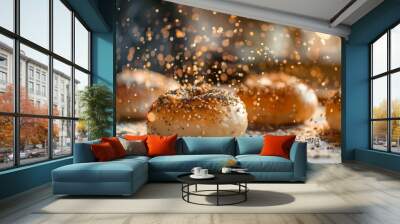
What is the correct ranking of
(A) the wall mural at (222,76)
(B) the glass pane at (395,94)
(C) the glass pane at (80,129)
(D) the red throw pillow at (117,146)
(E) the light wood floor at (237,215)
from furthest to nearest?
1. (A) the wall mural at (222,76)
2. (B) the glass pane at (395,94)
3. (C) the glass pane at (80,129)
4. (D) the red throw pillow at (117,146)
5. (E) the light wood floor at (237,215)

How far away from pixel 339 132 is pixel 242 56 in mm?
2880

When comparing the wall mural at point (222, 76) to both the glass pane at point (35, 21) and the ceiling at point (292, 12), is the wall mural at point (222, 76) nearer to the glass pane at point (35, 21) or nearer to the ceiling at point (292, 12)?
the ceiling at point (292, 12)

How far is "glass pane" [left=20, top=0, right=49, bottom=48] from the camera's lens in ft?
18.3

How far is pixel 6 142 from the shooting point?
A: 5.04m

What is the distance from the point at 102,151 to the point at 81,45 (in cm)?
331

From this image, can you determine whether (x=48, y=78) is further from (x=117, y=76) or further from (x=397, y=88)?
(x=397, y=88)

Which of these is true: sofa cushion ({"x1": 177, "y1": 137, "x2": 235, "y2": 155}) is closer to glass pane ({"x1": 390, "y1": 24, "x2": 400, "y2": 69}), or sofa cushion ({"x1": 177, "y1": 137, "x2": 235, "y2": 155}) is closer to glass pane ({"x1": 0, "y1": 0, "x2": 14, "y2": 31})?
glass pane ({"x1": 0, "y1": 0, "x2": 14, "y2": 31})

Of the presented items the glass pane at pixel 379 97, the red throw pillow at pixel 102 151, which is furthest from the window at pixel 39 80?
the glass pane at pixel 379 97

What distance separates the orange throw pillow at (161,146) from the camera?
681 cm

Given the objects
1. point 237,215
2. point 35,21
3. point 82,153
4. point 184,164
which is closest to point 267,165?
point 184,164

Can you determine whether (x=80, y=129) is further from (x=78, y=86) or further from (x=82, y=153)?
(x=82, y=153)

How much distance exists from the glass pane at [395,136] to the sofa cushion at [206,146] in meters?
3.43

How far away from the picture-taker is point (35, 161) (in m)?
5.93

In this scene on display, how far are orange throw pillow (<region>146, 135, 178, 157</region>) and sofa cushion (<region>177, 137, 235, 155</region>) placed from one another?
212 mm
